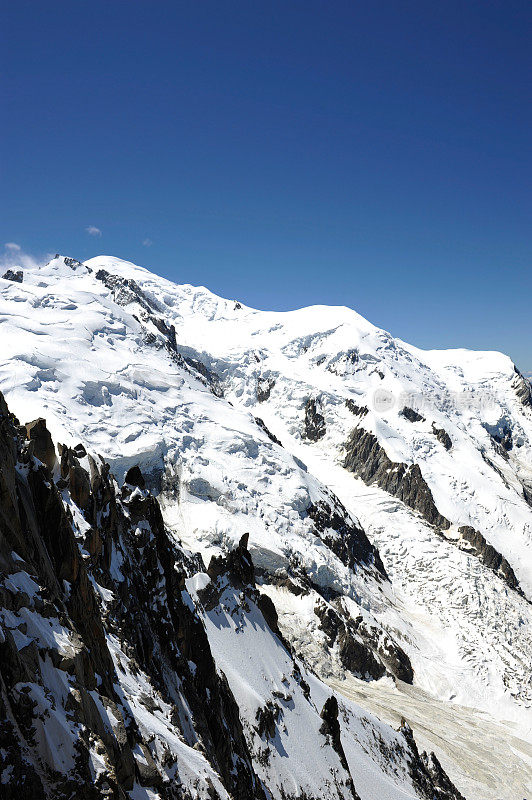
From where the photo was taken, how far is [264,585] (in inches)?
4222

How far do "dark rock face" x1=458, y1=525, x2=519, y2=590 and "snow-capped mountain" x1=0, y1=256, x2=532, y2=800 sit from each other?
2.48ft

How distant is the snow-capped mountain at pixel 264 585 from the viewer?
26391 mm

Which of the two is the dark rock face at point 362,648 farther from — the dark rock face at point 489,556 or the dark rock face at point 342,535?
the dark rock face at point 489,556

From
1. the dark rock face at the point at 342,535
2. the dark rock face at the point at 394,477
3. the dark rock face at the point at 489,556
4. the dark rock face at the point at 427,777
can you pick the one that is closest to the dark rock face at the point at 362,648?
the dark rock face at the point at 342,535

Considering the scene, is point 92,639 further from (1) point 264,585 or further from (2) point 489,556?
(2) point 489,556

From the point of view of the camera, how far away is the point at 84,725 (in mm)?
13125

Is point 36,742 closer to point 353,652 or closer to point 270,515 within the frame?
point 353,652

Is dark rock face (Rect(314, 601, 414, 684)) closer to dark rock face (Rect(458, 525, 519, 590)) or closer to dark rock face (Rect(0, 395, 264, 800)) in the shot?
dark rock face (Rect(458, 525, 519, 590))

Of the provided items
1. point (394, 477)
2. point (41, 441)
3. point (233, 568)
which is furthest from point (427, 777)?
point (394, 477)

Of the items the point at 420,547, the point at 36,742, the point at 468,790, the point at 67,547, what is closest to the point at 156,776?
the point at 36,742

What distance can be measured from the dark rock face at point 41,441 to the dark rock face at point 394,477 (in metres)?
161

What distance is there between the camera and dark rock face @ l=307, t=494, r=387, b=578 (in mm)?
130000

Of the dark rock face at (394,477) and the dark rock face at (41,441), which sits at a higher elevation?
the dark rock face at (394,477)

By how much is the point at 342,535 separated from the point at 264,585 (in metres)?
35.9
